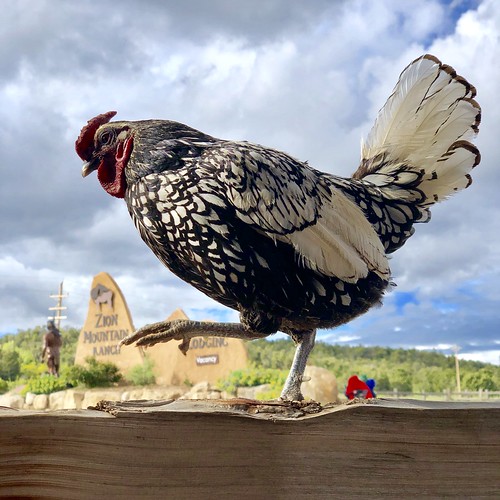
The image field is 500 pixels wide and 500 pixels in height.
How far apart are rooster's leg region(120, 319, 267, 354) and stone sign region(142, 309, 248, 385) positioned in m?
8.57

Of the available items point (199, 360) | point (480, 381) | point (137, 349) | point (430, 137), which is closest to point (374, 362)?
point (480, 381)

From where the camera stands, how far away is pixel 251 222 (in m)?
1.65

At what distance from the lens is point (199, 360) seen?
10922mm

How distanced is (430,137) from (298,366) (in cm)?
97

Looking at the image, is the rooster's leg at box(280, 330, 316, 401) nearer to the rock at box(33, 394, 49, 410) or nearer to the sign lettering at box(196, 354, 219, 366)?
the sign lettering at box(196, 354, 219, 366)

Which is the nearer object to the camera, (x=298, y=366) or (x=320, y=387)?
A: (x=298, y=366)

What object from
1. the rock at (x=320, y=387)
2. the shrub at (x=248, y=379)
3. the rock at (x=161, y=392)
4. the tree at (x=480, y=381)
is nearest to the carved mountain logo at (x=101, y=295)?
the rock at (x=161, y=392)

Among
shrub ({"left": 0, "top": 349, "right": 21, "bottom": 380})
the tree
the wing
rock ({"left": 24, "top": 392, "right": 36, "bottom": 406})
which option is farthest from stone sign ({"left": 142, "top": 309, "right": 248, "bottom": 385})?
the wing

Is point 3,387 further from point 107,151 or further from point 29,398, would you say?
point 107,151

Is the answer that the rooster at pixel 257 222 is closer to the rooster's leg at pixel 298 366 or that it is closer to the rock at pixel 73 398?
the rooster's leg at pixel 298 366

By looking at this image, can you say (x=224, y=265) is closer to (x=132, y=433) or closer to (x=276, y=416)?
(x=276, y=416)

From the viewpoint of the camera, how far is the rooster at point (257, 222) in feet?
5.37

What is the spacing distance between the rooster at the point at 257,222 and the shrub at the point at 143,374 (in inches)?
379

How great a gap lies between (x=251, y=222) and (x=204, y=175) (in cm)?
19
